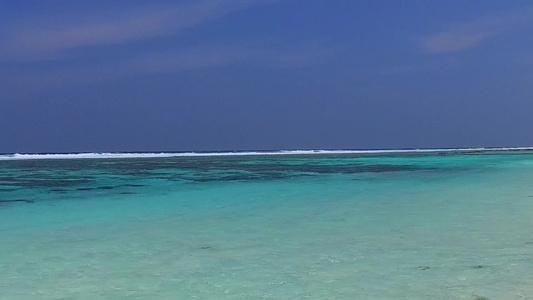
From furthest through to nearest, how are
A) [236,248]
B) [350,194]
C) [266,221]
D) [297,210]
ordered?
[350,194] → [297,210] → [266,221] → [236,248]

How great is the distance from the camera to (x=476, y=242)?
577cm

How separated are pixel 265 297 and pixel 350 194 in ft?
27.7

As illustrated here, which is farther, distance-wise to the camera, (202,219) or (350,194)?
(350,194)

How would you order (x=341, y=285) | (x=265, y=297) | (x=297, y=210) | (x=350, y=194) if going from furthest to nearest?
(x=350, y=194) < (x=297, y=210) < (x=341, y=285) < (x=265, y=297)

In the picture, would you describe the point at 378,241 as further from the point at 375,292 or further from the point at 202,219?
the point at 202,219

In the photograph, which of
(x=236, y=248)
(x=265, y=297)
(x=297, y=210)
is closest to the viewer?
(x=265, y=297)

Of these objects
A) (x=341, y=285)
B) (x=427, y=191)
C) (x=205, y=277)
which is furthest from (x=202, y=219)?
(x=427, y=191)

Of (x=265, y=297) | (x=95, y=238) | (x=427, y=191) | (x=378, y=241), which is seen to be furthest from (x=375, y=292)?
(x=427, y=191)

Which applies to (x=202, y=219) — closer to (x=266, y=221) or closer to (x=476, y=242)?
(x=266, y=221)

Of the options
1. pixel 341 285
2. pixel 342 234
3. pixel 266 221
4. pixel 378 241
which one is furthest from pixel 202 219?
pixel 341 285

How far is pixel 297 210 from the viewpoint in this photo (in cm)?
921

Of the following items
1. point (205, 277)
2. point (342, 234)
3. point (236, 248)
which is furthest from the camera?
point (342, 234)

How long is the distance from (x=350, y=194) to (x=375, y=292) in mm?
Result: 8241

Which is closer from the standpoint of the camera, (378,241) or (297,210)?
(378,241)
